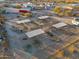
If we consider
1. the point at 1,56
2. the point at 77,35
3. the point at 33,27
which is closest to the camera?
the point at 1,56

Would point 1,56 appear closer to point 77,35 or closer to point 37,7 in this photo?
point 77,35

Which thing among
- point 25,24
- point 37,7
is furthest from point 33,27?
point 37,7

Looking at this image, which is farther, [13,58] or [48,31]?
[48,31]

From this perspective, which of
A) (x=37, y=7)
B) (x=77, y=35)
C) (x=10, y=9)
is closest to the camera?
(x=77, y=35)

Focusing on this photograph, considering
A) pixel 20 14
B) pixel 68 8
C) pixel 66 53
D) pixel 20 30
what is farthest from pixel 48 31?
pixel 68 8

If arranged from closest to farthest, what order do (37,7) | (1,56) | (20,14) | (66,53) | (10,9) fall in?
(1,56) → (66,53) → (20,14) → (10,9) → (37,7)

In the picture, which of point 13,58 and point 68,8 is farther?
point 68,8

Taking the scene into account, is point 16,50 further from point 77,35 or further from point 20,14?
point 20,14

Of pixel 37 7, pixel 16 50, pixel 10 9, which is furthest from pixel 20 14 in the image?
pixel 16 50

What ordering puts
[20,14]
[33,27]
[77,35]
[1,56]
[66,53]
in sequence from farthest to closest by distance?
[20,14], [33,27], [77,35], [66,53], [1,56]
